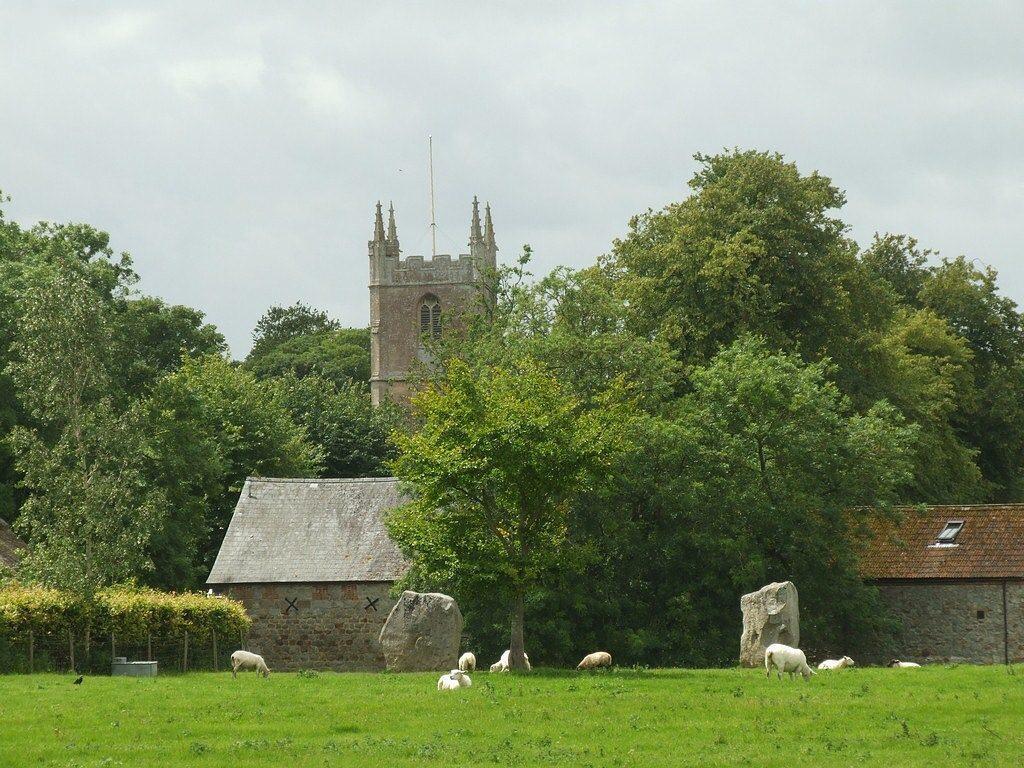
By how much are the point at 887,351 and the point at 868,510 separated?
36.4ft

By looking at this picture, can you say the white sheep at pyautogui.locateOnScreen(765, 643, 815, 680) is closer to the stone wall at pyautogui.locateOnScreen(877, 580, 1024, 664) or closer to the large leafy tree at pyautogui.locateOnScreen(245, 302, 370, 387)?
the stone wall at pyautogui.locateOnScreen(877, 580, 1024, 664)

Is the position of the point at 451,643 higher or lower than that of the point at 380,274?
lower

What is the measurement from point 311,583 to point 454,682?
54.4 ft

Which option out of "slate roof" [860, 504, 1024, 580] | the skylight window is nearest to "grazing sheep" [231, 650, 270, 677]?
"slate roof" [860, 504, 1024, 580]

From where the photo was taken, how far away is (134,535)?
1491 inches

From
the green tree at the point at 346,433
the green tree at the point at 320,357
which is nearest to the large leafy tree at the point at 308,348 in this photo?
the green tree at the point at 320,357

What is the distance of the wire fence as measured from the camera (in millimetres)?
31172

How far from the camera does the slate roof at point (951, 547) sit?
38969 millimetres

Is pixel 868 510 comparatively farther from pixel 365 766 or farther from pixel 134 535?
pixel 365 766

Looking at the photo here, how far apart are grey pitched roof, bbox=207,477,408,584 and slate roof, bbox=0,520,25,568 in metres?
5.89

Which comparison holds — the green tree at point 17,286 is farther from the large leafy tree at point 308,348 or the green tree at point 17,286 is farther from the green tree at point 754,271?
the large leafy tree at point 308,348

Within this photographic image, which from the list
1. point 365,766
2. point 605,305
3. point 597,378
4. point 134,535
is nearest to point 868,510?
point 597,378

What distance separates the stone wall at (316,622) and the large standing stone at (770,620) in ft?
41.1

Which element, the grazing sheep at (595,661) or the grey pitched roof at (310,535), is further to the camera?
the grey pitched roof at (310,535)
